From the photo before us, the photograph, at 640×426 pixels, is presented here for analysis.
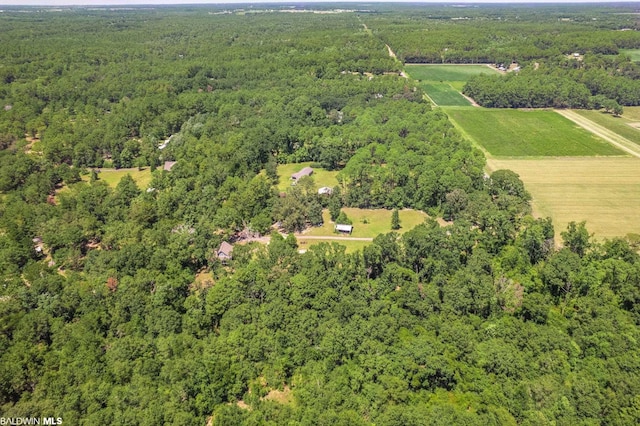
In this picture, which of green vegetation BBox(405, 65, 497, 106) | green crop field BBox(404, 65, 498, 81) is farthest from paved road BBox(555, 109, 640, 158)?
green crop field BBox(404, 65, 498, 81)

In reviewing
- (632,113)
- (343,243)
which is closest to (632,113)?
(632,113)

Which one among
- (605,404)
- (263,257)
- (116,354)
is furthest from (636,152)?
(116,354)

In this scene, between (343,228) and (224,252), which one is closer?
(224,252)

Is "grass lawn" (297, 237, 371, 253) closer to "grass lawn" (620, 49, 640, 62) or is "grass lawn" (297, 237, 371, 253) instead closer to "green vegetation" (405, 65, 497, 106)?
"green vegetation" (405, 65, 497, 106)

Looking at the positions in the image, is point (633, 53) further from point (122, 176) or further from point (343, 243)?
point (122, 176)

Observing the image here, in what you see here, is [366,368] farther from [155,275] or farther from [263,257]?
[155,275]

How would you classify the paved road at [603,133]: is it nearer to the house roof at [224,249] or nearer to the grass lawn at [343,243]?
the grass lawn at [343,243]
